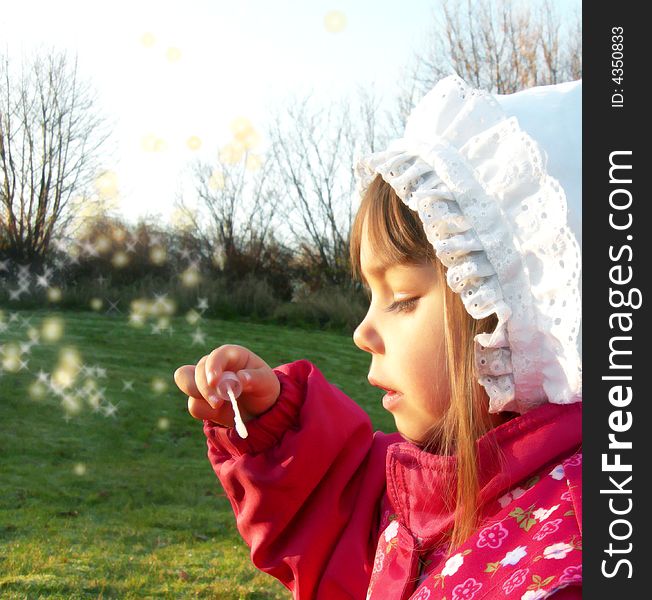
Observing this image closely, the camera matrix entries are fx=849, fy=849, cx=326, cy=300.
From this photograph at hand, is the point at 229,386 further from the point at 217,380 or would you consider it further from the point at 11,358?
the point at 11,358

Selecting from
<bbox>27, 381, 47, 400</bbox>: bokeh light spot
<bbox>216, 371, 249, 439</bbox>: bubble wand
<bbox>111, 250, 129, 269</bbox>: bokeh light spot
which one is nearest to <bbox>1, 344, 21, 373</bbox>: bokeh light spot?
<bbox>27, 381, 47, 400</bbox>: bokeh light spot

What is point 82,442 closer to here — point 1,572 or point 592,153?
point 1,572

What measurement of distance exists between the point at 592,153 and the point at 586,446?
0.36 metres

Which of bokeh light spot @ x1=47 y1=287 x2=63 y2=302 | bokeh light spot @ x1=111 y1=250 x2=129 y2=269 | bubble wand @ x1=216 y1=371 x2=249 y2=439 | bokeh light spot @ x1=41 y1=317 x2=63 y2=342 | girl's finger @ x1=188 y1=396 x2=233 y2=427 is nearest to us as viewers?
bubble wand @ x1=216 y1=371 x2=249 y2=439

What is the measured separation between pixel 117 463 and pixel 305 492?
4.41 meters

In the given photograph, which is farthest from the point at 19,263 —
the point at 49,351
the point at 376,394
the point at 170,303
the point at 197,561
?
the point at 197,561

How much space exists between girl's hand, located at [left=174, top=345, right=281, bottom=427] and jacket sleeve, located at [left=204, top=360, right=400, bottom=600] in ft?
0.08

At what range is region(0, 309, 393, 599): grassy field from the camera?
3074mm

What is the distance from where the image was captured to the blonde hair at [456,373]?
3.94 feet

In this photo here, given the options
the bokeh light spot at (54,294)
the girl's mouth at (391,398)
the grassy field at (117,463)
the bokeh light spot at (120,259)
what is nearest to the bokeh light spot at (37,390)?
the grassy field at (117,463)

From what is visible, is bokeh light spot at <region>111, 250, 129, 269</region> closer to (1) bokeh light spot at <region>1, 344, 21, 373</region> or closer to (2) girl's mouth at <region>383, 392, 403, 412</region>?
(1) bokeh light spot at <region>1, 344, 21, 373</region>

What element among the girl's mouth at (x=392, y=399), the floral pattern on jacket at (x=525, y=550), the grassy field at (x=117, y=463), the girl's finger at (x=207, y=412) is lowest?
the grassy field at (x=117, y=463)

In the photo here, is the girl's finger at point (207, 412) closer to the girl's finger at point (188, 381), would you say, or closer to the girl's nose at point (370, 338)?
the girl's finger at point (188, 381)

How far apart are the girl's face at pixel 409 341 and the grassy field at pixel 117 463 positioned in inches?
71.2
